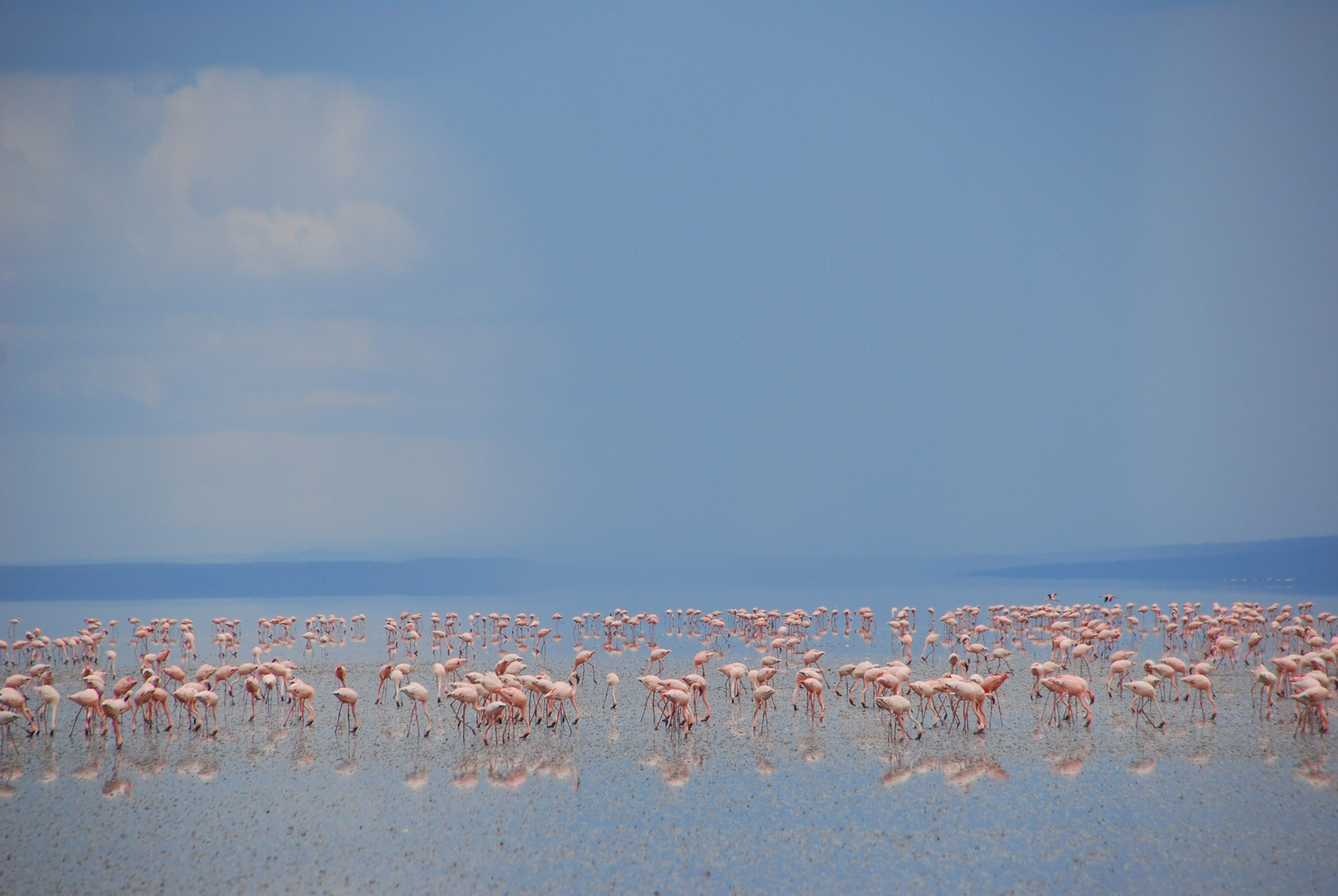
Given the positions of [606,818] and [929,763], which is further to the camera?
[929,763]

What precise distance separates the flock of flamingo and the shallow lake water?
358 mm

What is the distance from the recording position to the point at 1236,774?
10000mm

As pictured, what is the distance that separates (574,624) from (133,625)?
13.1 meters

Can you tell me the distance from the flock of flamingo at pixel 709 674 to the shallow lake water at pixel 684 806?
1.18 feet

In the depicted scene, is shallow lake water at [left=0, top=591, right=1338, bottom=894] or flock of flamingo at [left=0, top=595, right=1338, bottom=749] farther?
flock of flamingo at [left=0, top=595, right=1338, bottom=749]

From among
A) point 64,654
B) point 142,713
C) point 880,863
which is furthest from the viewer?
point 64,654

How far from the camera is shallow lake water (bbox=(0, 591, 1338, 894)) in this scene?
761 centimetres

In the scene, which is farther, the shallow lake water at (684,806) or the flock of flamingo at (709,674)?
the flock of flamingo at (709,674)

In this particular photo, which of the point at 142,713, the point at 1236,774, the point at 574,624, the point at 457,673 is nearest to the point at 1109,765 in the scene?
the point at 1236,774

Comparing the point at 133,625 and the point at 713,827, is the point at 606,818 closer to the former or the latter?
the point at 713,827

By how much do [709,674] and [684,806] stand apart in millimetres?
8418

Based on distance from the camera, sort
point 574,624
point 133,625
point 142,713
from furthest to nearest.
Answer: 1. point 574,624
2. point 133,625
3. point 142,713

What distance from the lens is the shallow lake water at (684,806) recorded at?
7609 millimetres

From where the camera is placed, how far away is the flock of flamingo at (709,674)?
12414 millimetres
